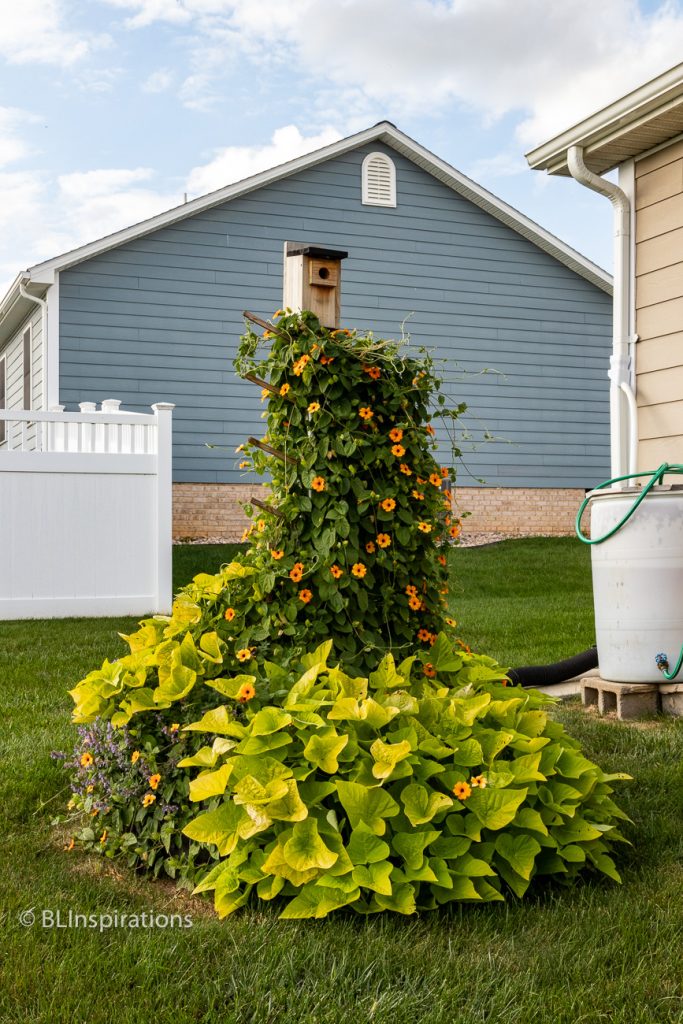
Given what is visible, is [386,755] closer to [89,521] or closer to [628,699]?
[628,699]

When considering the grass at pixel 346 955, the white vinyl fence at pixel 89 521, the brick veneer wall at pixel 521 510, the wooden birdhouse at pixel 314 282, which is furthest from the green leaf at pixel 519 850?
the brick veneer wall at pixel 521 510

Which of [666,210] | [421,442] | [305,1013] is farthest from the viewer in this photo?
[666,210]

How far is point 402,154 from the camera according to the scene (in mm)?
13797

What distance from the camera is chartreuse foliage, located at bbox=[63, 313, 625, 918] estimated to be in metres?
2.49

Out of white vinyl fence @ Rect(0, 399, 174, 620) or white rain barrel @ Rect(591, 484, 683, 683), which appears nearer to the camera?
white rain barrel @ Rect(591, 484, 683, 683)

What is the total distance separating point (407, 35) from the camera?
11391mm

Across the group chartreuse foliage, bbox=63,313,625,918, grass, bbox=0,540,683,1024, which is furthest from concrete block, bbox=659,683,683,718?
chartreuse foliage, bbox=63,313,625,918

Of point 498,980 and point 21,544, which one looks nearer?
point 498,980

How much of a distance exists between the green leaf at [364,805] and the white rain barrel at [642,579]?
242cm

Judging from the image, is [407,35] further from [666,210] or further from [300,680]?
[300,680]

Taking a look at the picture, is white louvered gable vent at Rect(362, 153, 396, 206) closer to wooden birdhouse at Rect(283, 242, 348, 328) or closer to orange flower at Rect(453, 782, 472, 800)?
wooden birdhouse at Rect(283, 242, 348, 328)

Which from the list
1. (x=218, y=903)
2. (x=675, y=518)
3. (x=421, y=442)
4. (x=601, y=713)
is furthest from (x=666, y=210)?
(x=218, y=903)

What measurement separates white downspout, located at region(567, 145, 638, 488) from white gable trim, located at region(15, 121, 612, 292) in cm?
796

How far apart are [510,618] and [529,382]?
7.38 m
